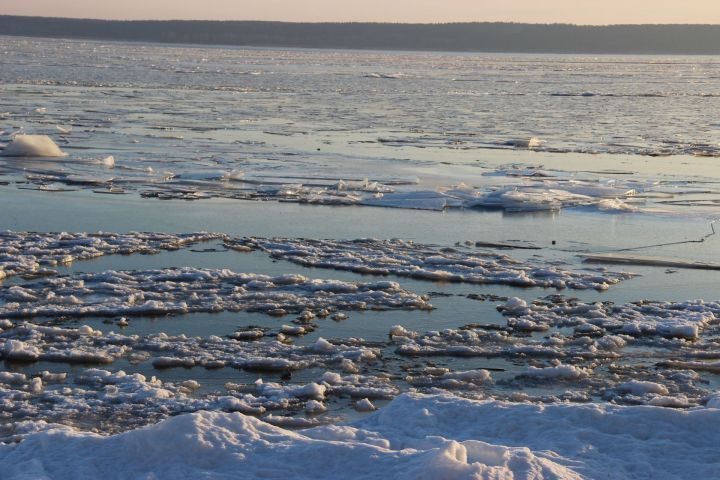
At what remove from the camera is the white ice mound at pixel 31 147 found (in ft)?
51.0

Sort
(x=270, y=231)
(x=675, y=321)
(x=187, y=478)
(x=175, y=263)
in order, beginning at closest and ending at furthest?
(x=187, y=478) → (x=675, y=321) → (x=175, y=263) → (x=270, y=231)

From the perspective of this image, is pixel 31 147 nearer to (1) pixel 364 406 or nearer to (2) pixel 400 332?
(2) pixel 400 332

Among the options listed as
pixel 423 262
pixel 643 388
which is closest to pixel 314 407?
pixel 643 388

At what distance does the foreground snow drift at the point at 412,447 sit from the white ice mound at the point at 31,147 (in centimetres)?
1102

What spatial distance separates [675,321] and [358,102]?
73.6ft

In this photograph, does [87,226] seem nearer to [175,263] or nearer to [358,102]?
[175,263]

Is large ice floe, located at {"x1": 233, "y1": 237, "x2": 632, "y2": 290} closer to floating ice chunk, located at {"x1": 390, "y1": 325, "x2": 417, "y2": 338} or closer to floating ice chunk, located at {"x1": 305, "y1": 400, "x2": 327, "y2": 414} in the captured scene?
floating ice chunk, located at {"x1": 390, "y1": 325, "x2": 417, "y2": 338}

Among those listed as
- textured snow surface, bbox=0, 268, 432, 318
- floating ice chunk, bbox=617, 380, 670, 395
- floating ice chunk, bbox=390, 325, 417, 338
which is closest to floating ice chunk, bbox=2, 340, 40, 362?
textured snow surface, bbox=0, 268, 432, 318

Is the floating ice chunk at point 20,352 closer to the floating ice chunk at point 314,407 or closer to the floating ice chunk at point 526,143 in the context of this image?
the floating ice chunk at point 314,407

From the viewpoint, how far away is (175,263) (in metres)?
9.12

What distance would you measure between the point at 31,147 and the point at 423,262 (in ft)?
27.8

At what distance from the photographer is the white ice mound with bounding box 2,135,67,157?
15.5 metres

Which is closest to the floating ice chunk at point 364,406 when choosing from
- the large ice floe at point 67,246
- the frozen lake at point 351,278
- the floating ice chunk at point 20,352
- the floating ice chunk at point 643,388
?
the frozen lake at point 351,278

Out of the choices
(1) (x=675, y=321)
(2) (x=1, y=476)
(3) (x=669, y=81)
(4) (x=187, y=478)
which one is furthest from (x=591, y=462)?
(3) (x=669, y=81)
